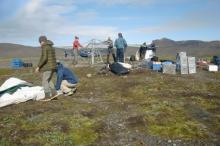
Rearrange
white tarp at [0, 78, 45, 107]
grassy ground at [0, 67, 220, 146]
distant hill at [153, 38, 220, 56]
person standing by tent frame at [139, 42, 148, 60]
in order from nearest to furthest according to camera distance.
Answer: grassy ground at [0, 67, 220, 146]
white tarp at [0, 78, 45, 107]
person standing by tent frame at [139, 42, 148, 60]
distant hill at [153, 38, 220, 56]

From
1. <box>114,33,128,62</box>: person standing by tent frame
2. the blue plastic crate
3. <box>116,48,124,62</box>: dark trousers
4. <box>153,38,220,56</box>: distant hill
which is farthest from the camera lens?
<box>153,38,220,56</box>: distant hill

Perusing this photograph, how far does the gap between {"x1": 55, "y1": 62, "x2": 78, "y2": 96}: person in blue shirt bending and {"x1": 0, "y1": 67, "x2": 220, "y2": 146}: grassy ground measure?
49 cm

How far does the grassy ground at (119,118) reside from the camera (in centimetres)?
1062

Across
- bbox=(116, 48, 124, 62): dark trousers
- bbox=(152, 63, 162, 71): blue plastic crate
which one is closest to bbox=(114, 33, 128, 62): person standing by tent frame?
bbox=(116, 48, 124, 62): dark trousers

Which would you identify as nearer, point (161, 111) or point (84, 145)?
point (84, 145)

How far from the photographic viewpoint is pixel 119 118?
12391mm

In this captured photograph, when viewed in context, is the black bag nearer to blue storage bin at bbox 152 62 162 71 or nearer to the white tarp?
blue storage bin at bbox 152 62 162 71

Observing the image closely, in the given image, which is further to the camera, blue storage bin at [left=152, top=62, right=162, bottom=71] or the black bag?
blue storage bin at [left=152, top=62, right=162, bottom=71]

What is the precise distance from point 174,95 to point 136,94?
5.57 feet

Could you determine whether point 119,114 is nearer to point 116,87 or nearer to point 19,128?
point 19,128

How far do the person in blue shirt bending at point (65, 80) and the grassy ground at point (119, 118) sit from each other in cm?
49

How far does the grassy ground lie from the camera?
418 inches

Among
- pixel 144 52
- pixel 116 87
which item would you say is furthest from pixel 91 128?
pixel 144 52

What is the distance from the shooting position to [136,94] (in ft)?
55.2
